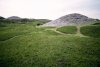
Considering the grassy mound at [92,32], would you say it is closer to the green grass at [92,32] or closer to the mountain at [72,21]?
the green grass at [92,32]

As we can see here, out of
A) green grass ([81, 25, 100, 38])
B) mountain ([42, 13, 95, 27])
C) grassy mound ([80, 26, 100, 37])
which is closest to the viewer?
green grass ([81, 25, 100, 38])

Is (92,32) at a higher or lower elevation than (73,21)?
lower

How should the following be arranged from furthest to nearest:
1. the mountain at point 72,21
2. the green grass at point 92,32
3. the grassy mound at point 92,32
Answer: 1. the mountain at point 72,21
2. the grassy mound at point 92,32
3. the green grass at point 92,32

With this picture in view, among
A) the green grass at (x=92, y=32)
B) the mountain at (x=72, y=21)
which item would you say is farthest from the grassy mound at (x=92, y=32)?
the mountain at (x=72, y=21)

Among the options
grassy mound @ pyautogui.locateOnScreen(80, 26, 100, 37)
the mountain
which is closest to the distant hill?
the mountain

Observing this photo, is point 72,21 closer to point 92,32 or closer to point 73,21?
point 73,21

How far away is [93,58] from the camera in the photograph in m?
26.5

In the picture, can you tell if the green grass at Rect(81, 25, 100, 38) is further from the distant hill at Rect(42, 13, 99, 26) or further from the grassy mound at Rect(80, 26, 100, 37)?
the distant hill at Rect(42, 13, 99, 26)

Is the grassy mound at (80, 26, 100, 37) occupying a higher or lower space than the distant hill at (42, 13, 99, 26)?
lower

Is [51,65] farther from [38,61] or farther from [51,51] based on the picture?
[51,51]

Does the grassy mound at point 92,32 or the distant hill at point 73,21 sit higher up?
the distant hill at point 73,21

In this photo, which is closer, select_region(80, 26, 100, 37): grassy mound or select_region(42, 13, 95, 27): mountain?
select_region(80, 26, 100, 37): grassy mound

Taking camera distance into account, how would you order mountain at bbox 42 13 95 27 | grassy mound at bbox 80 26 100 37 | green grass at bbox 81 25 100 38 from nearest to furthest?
green grass at bbox 81 25 100 38 → grassy mound at bbox 80 26 100 37 → mountain at bbox 42 13 95 27

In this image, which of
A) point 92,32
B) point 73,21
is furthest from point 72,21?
point 92,32
